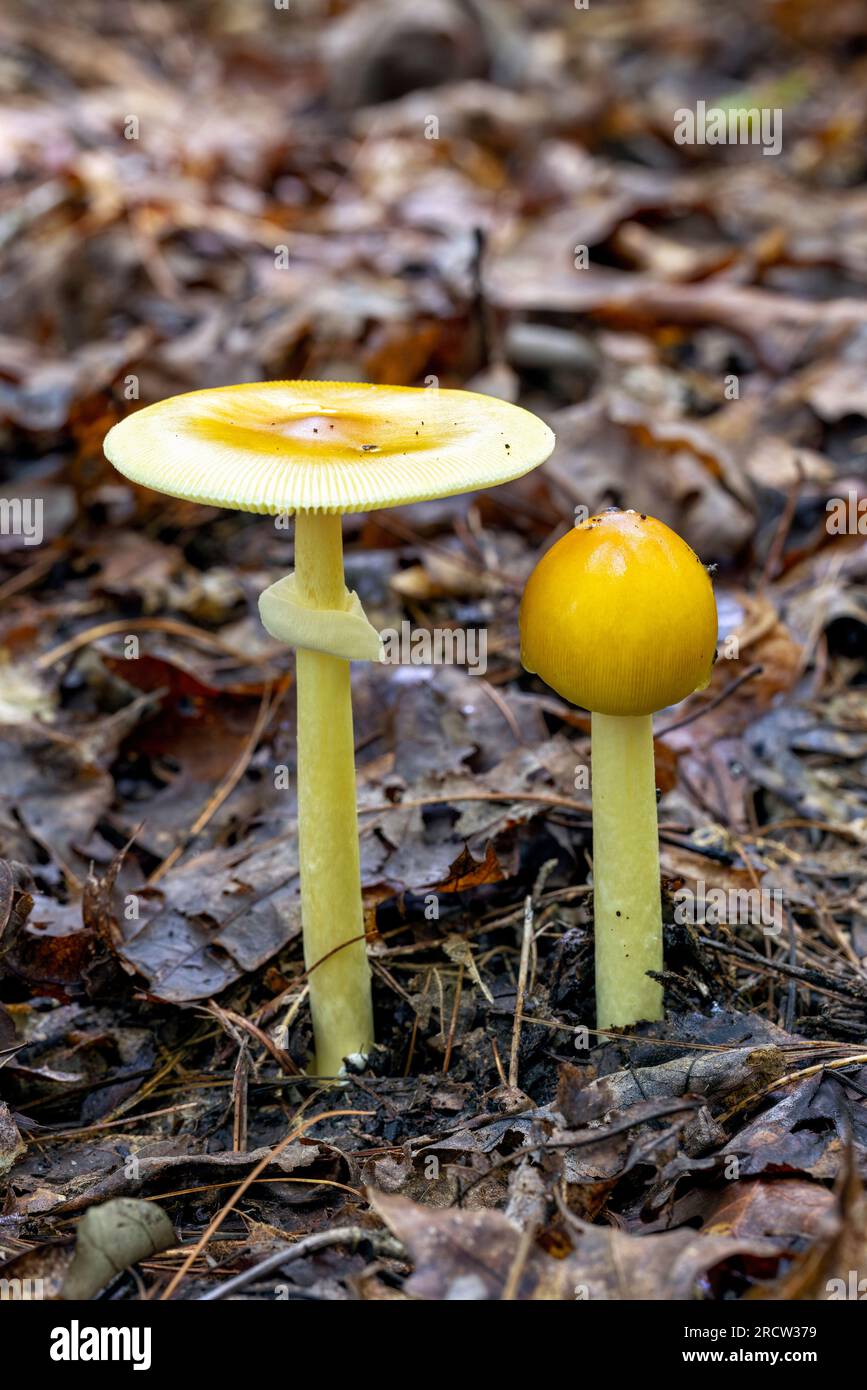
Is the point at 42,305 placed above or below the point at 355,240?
below

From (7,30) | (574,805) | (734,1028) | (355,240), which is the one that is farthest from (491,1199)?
(7,30)

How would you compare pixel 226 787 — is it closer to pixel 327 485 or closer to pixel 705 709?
pixel 705 709

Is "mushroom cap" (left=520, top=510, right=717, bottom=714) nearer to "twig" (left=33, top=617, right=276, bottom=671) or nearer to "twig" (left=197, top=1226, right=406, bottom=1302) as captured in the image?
"twig" (left=197, top=1226, right=406, bottom=1302)

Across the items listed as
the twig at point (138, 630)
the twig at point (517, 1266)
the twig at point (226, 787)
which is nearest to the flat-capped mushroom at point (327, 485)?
the twig at point (226, 787)

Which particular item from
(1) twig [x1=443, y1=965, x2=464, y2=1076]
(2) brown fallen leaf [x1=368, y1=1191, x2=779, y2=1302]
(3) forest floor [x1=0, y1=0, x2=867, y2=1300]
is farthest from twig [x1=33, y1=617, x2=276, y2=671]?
(2) brown fallen leaf [x1=368, y1=1191, x2=779, y2=1302]

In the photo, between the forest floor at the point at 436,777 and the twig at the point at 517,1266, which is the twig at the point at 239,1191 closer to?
the forest floor at the point at 436,777
